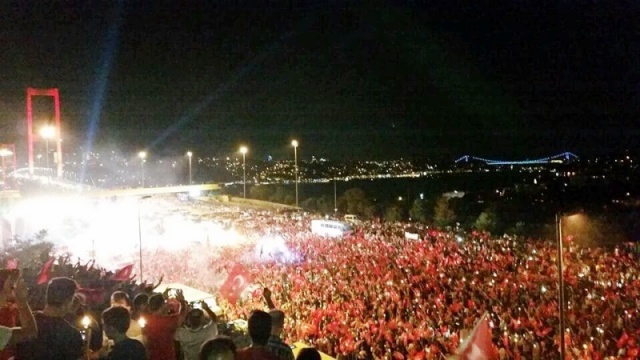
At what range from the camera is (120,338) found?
419 centimetres

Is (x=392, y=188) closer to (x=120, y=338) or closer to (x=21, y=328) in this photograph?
(x=120, y=338)

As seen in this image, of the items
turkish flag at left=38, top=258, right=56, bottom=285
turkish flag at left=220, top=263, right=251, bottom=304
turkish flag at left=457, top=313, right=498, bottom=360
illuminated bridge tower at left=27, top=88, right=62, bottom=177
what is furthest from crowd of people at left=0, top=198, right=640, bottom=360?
illuminated bridge tower at left=27, top=88, right=62, bottom=177

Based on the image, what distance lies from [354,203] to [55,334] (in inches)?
1264

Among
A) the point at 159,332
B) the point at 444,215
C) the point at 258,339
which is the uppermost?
the point at 258,339

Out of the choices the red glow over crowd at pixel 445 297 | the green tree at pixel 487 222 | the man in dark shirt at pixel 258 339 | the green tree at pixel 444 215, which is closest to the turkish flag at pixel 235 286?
the red glow over crowd at pixel 445 297

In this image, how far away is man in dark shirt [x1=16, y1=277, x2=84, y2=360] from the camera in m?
3.78

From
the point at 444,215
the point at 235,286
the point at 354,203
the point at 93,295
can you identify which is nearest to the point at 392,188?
the point at 354,203

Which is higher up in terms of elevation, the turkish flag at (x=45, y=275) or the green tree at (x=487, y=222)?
the turkish flag at (x=45, y=275)

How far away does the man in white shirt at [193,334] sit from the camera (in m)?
5.61

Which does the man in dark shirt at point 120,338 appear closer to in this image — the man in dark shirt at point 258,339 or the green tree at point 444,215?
the man in dark shirt at point 258,339

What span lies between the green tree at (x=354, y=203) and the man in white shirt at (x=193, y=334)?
28290 mm

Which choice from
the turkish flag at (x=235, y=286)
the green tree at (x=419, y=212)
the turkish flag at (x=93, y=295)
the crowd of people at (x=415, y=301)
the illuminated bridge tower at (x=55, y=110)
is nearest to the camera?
the crowd of people at (x=415, y=301)

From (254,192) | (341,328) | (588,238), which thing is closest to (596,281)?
(341,328)

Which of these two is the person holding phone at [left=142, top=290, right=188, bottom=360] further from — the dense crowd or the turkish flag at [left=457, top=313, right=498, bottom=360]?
the dense crowd
